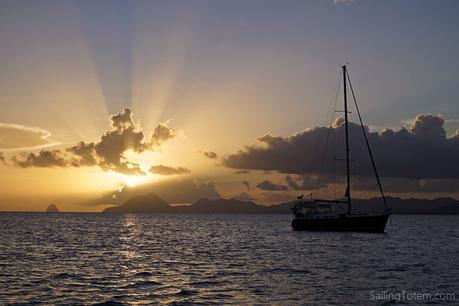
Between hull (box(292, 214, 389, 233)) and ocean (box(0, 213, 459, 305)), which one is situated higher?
hull (box(292, 214, 389, 233))

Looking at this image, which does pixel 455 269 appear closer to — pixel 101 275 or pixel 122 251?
pixel 101 275

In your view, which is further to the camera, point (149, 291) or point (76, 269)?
point (76, 269)

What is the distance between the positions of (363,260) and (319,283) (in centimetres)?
1656

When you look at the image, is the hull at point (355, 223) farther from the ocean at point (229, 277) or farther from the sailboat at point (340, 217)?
the ocean at point (229, 277)

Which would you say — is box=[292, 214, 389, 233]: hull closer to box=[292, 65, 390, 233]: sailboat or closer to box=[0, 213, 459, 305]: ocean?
box=[292, 65, 390, 233]: sailboat

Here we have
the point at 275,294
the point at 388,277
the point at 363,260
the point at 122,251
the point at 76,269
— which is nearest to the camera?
the point at 275,294

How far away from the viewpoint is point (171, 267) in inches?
1766

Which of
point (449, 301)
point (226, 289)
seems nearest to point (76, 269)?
point (226, 289)

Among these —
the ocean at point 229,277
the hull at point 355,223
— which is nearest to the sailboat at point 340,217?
the hull at point 355,223

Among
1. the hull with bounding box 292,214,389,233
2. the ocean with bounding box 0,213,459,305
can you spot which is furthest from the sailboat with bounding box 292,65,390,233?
the ocean with bounding box 0,213,459,305

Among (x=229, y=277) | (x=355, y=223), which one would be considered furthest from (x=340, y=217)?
(x=229, y=277)

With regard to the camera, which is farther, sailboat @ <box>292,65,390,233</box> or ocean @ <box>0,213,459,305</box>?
sailboat @ <box>292,65,390,233</box>

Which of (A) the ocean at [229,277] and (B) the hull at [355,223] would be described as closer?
(A) the ocean at [229,277]

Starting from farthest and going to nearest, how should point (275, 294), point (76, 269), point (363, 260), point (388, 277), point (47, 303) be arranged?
point (363, 260), point (76, 269), point (388, 277), point (275, 294), point (47, 303)
